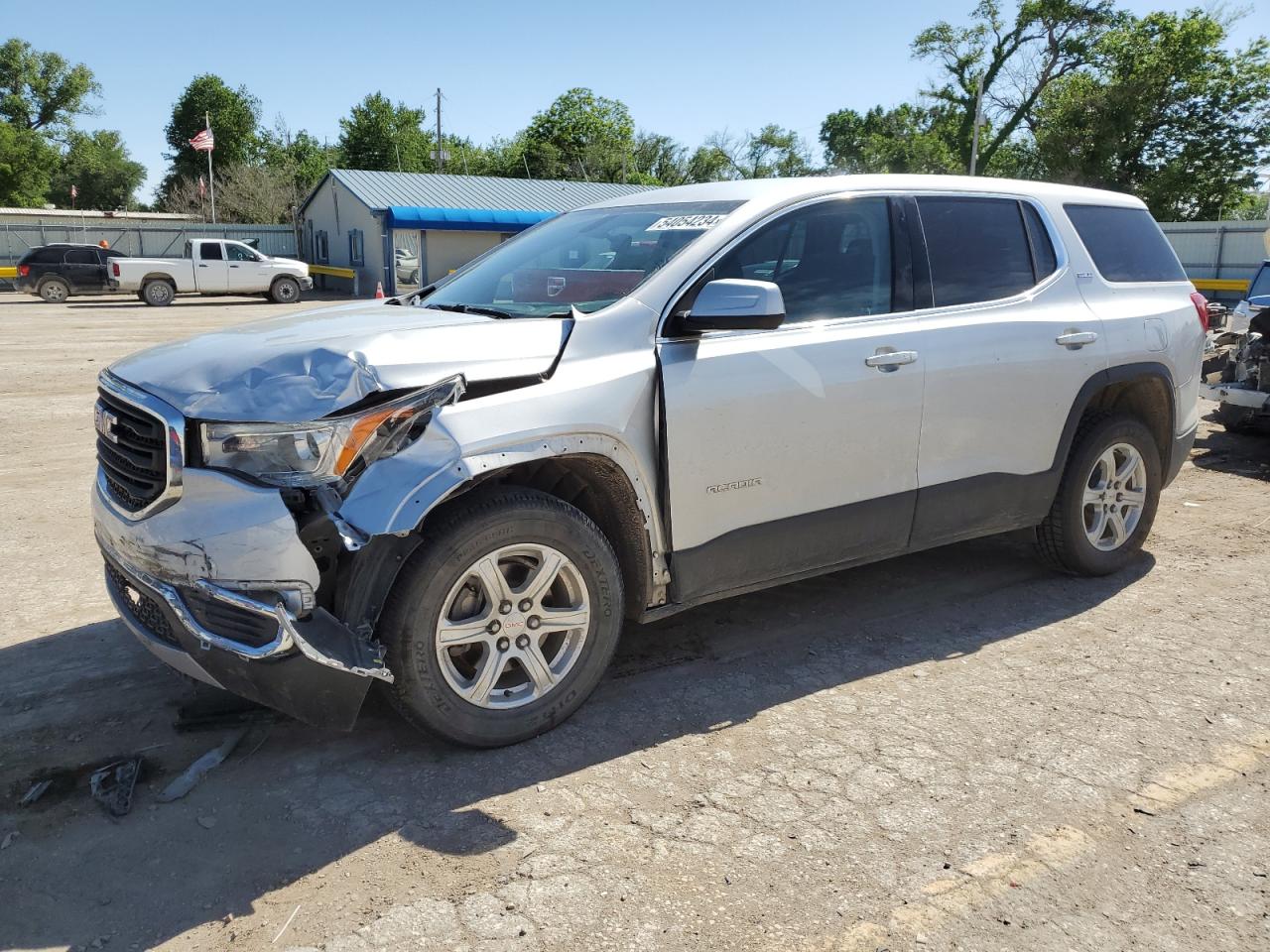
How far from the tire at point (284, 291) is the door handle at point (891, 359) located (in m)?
29.9

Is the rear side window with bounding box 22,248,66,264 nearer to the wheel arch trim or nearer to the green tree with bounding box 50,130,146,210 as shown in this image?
the wheel arch trim

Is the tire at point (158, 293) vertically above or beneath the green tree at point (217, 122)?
beneath

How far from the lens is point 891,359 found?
4180 mm

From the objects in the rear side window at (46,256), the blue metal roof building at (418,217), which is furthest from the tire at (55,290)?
the blue metal roof building at (418,217)

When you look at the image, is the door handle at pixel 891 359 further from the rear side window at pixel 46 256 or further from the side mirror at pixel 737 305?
the rear side window at pixel 46 256

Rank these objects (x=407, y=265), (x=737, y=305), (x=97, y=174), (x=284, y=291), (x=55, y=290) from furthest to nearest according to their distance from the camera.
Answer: (x=97, y=174)
(x=407, y=265)
(x=284, y=291)
(x=55, y=290)
(x=737, y=305)

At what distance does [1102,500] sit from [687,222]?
9.21 feet

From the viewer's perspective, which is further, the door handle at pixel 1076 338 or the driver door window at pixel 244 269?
the driver door window at pixel 244 269

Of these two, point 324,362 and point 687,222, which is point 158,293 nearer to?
point 687,222

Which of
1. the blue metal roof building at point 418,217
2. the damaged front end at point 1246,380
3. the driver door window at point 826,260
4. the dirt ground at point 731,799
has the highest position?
the blue metal roof building at point 418,217

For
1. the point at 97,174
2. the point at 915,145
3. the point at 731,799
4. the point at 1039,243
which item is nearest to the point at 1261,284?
the point at 1039,243

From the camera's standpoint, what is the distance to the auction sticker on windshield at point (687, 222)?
4043 mm

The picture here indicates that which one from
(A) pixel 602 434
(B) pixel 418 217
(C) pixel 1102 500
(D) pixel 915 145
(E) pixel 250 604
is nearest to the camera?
(E) pixel 250 604

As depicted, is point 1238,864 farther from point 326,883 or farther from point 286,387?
point 286,387
